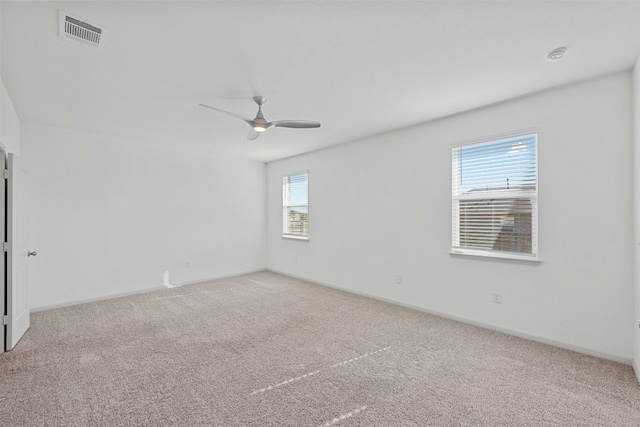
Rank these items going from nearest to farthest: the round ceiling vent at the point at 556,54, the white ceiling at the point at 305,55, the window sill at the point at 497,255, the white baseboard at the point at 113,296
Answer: the white ceiling at the point at 305,55 < the round ceiling vent at the point at 556,54 < the window sill at the point at 497,255 < the white baseboard at the point at 113,296

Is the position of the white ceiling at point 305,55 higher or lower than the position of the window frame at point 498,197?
higher

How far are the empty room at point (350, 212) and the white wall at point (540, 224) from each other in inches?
0.8

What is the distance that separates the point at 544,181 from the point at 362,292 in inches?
113

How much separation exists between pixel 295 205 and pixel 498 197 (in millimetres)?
3824

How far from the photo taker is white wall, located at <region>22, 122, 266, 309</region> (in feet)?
13.2

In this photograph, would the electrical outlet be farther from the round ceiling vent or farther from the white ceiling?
the round ceiling vent

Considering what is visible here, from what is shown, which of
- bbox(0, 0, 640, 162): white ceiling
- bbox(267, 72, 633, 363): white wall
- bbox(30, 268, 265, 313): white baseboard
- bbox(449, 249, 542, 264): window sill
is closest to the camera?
bbox(0, 0, 640, 162): white ceiling

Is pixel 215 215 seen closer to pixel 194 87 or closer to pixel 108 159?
pixel 108 159

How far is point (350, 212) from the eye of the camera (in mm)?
4941

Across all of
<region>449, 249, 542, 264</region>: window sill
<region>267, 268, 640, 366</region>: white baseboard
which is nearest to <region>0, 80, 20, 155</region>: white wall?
<region>267, 268, 640, 366</region>: white baseboard

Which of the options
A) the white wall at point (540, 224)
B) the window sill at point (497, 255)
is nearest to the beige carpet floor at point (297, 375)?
the white wall at point (540, 224)

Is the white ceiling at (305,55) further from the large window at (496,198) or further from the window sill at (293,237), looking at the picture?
the window sill at (293,237)

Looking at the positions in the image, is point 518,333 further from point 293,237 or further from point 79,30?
point 79,30

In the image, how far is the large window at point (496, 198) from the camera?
309 cm
